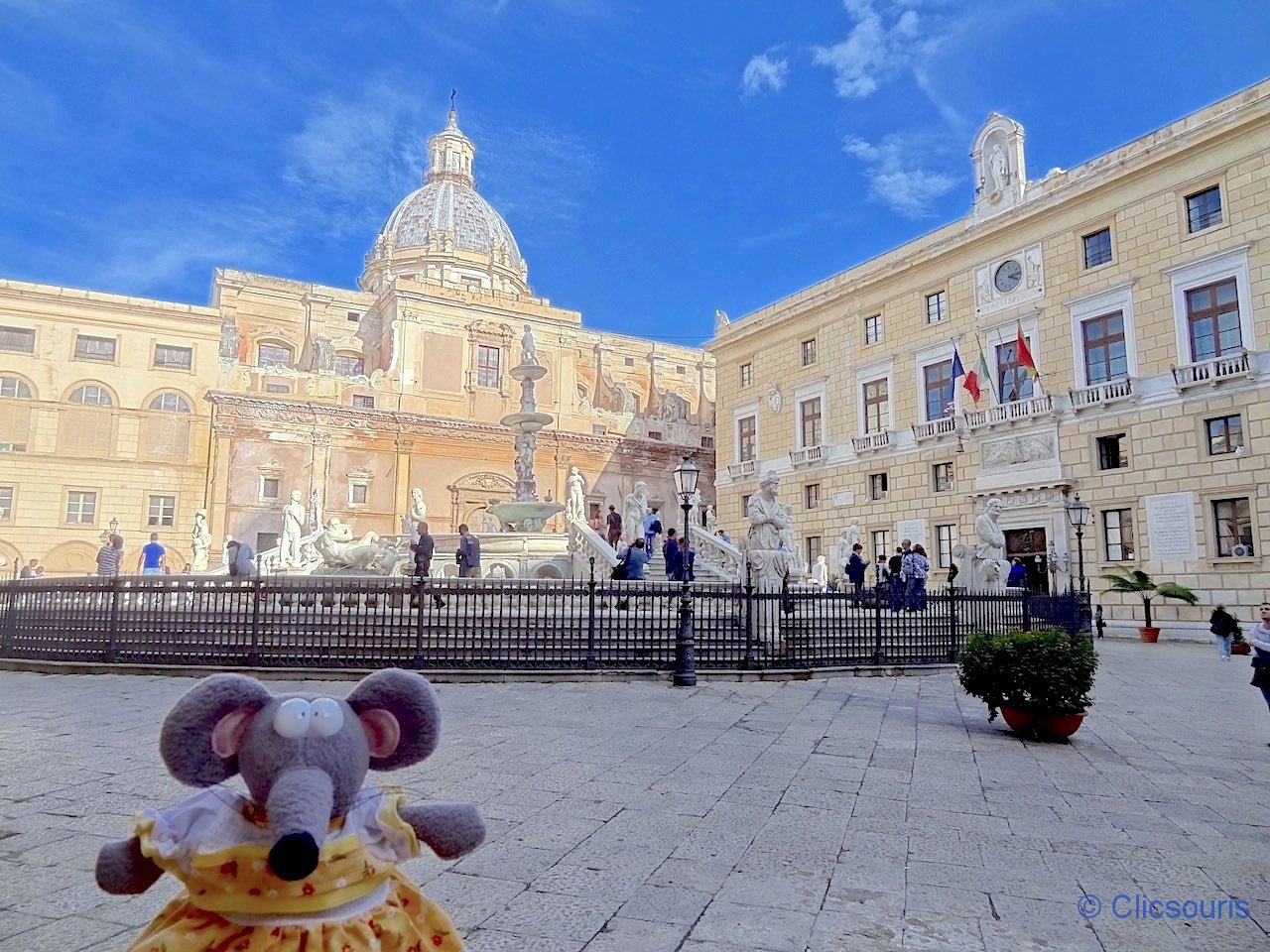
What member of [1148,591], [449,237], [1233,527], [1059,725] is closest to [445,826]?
[1059,725]

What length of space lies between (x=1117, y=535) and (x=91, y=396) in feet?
126

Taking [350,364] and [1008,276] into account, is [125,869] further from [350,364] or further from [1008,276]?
[350,364]

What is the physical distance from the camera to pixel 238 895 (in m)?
1.68

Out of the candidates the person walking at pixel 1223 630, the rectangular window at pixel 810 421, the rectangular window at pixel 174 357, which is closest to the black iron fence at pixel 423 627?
the person walking at pixel 1223 630

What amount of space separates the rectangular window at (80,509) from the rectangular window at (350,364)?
40.2 feet

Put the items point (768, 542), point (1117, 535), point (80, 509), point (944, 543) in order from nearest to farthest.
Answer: point (768, 542)
point (1117, 535)
point (944, 543)
point (80, 509)

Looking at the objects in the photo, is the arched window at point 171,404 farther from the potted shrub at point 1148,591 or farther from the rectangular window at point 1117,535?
the potted shrub at point 1148,591

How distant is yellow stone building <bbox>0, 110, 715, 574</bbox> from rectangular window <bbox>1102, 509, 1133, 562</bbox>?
2515 centimetres

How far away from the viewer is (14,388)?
33281 mm

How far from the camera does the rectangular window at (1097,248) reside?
23.3 meters

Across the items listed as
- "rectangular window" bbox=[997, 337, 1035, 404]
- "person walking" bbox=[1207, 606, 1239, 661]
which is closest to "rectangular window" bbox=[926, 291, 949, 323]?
"rectangular window" bbox=[997, 337, 1035, 404]

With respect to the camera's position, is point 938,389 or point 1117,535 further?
point 938,389

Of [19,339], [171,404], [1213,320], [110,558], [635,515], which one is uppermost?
[19,339]

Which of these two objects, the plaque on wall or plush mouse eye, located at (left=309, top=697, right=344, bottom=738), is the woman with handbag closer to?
plush mouse eye, located at (left=309, top=697, right=344, bottom=738)
